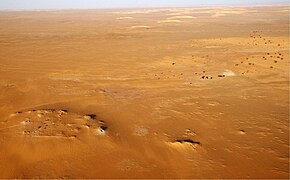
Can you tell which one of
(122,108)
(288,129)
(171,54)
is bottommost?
(288,129)

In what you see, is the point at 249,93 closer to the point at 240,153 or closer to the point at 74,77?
Answer: the point at 240,153

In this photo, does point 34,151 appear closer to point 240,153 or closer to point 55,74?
point 240,153

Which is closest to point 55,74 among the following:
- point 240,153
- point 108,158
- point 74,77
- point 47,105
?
point 74,77

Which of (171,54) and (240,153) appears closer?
(240,153)

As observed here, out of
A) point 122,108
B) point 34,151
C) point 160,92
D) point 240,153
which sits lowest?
point 34,151

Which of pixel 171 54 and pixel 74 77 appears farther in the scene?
pixel 171 54

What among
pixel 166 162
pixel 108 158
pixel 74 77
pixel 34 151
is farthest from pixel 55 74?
pixel 166 162

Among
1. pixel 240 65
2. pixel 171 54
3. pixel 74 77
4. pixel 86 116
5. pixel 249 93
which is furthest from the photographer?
pixel 171 54

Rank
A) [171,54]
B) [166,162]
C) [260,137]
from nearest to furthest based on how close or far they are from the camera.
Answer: [166,162] → [260,137] → [171,54]

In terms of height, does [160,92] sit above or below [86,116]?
above
